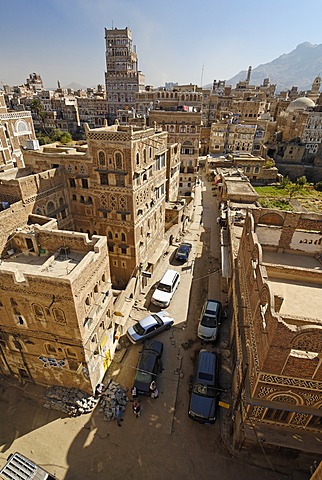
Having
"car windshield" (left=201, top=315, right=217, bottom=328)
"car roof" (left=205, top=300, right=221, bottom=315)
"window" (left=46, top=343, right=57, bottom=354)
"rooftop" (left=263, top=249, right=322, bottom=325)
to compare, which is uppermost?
"rooftop" (left=263, top=249, right=322, bottom=325)

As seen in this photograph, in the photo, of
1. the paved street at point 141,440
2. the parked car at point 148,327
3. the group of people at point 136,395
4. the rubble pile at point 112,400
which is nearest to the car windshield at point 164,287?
the parked car at point 148,327

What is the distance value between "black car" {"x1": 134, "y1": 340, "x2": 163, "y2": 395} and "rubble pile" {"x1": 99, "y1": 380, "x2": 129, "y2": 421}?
1.20m

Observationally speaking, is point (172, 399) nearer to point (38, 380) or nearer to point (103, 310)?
point (103, 310)

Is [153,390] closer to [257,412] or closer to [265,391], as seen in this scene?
[257,412]

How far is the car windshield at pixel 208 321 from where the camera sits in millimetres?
22039

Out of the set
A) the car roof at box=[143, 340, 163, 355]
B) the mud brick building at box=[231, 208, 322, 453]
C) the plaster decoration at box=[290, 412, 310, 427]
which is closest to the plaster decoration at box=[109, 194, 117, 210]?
the car roof at box=[143, 340, 163, 355]

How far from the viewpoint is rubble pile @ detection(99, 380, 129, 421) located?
676 inches

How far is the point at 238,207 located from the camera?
38.1 metres

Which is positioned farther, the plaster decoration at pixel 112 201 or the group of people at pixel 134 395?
the plaster decoration at pixel 112 201

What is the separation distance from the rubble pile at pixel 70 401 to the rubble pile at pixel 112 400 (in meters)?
0.68

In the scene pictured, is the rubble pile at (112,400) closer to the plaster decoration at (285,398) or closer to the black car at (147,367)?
the black car at (147,367)

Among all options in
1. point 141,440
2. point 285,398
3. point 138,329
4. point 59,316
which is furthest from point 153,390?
point 285,398

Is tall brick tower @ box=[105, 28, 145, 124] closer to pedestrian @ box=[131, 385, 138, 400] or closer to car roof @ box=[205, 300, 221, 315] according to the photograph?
car roof @ box=[205, 300, 221, 315]

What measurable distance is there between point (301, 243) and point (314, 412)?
1170cm
